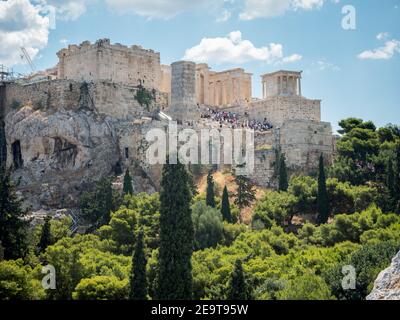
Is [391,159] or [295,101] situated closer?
[391,159]

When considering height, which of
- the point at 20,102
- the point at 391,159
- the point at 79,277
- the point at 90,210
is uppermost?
the point at 20,102

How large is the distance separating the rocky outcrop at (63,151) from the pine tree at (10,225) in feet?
36.7

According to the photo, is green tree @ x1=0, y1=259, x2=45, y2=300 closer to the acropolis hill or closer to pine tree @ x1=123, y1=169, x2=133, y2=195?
pine tree @ x1=123, y1=169, x2=133, y2=195

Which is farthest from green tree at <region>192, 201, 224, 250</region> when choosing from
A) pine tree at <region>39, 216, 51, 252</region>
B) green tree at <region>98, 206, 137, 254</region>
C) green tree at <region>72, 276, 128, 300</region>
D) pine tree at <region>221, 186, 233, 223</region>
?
green tree at <region>72, 276, 128, 300</region>

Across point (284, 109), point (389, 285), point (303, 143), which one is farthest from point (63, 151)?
point (389, 285)

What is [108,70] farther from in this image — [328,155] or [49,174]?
[328,155]

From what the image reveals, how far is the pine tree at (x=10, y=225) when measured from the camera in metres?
A: 33.4

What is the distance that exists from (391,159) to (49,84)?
77.5ft

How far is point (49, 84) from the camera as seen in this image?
52219 mm

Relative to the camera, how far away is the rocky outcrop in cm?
4781

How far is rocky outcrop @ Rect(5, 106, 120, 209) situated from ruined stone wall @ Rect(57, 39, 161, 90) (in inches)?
151

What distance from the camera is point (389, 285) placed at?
56.4ft

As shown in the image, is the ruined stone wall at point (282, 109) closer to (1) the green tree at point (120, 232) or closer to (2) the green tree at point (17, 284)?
(1) the green tree at point (120, 232)
